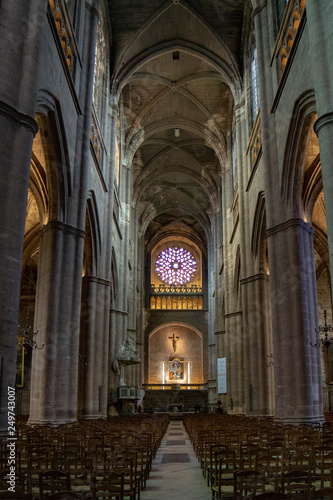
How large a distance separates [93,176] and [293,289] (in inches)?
385

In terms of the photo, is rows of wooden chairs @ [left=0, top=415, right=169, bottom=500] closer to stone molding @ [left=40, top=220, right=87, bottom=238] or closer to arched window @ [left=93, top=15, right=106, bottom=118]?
stone molding @ [left=40, top=220, right=87, bottom=238]

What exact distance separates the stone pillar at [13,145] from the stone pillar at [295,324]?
830 centimetres

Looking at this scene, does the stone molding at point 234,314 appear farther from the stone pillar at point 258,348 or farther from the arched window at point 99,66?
the arched window at point 99,66

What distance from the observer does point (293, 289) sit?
14656mm

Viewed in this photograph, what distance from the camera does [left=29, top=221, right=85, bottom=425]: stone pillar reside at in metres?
13.9

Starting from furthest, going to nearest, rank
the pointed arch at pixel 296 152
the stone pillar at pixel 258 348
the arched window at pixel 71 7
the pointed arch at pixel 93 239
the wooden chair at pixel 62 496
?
1. the pointed arch at pixel 93 239
2. the stone pillar at pixel 258 348
3. the arched window at pixel 71 7
4. the pointed arch at pixel 296 152
5. the wooden chair at pixel 62 496

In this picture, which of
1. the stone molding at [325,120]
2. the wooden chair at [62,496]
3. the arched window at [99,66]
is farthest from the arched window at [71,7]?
the wooden chair at [62,496]

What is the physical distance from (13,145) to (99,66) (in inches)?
593

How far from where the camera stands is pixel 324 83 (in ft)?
36.0

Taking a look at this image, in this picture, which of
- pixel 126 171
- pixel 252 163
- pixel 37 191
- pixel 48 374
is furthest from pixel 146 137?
pixel 48 374

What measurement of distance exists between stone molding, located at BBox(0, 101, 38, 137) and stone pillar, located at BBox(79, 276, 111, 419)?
37.8 ft

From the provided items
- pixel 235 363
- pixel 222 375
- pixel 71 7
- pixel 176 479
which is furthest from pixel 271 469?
pixel 222 375

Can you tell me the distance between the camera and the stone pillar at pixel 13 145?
9.22 meters

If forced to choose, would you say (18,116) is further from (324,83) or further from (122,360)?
(122,360)
